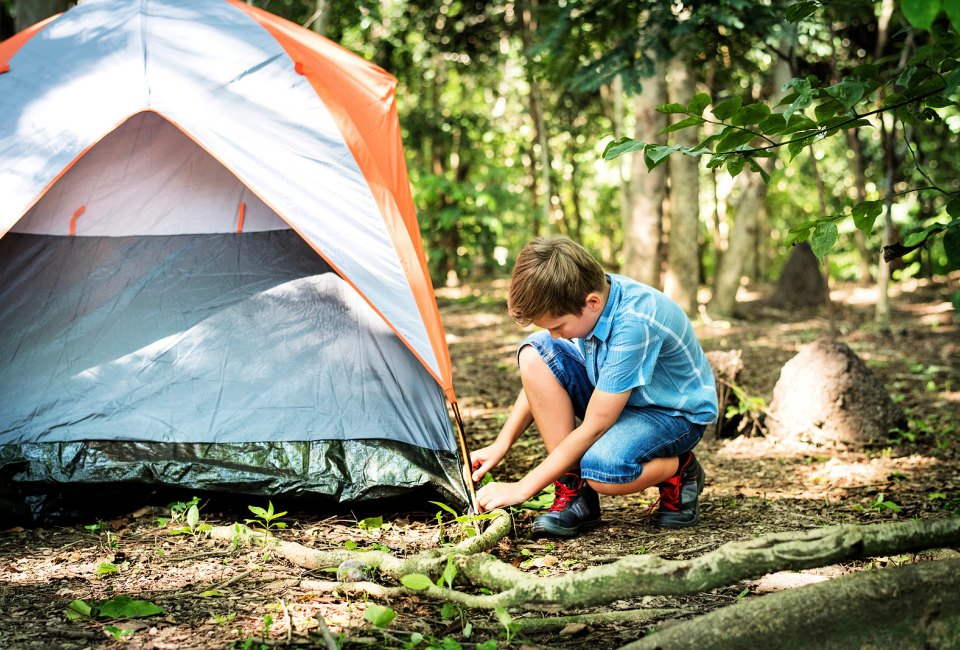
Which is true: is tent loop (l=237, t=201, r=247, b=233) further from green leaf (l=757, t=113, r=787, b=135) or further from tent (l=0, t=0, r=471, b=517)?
green leaf (l=757, t=113, r=787, b=135)

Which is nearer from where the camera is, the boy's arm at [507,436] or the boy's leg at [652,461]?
the boy's leg at [652,461]

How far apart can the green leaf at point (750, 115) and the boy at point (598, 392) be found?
611 millimetres

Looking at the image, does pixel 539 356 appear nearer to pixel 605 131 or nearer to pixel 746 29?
pixel 746 29

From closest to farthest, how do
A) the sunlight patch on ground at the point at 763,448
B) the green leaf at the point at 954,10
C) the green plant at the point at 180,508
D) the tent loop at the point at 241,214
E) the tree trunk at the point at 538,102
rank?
the green leaf at the point at 954,10 < the green plant at the point at 180,508 < the tent loop at the point at 241,214 < the sunlight patch on ground at the point at 763,448 < the tree trunk at the point at 538,102

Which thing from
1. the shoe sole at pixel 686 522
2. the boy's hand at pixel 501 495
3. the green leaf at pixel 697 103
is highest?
the green leaf at pixel 697 103

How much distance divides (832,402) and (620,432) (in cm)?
162

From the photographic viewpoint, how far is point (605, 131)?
10.4 metres

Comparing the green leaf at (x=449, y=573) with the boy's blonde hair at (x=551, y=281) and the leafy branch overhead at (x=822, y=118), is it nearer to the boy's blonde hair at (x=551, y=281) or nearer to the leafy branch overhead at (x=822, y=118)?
the boy's blonde hair at (x=551, y=281)

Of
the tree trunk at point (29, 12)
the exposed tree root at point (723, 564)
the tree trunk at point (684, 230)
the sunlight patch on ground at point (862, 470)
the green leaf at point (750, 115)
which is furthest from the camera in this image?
the tree trunk at point (684, 230)

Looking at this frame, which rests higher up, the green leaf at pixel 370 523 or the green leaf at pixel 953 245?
the green leaf at pixel 953 245

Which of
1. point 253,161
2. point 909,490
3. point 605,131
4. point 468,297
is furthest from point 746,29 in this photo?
point 605,131

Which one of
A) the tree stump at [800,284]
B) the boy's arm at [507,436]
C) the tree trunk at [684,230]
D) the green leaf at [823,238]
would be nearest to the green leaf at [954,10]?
the green leaf at [823,238]

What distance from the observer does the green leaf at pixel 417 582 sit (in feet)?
6.20

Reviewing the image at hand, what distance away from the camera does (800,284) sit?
780cm
